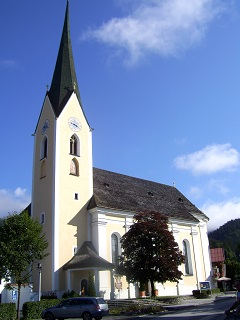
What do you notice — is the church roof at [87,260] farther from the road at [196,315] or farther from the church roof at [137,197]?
the road at [196,315]

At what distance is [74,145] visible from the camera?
40094 mm

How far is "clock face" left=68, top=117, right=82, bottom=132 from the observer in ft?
132

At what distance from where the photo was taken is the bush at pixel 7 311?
2372 cm

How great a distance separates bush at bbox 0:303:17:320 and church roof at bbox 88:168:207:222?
1431cm

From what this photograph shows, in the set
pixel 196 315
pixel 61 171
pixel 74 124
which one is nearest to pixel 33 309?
pixel 196 315

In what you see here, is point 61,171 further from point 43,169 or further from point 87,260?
point 87,260

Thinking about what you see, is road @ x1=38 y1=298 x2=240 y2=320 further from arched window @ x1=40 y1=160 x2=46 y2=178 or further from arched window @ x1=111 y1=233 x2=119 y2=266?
arched window @ x1=40 y1=160 x2=46 y2=178

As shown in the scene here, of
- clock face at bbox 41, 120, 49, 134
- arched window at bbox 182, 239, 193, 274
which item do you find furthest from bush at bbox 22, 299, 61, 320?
arched window at bbox 182, 239, 193, 274

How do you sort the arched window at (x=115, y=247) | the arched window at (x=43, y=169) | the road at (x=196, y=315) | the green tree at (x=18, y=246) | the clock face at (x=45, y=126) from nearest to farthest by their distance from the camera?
the road at (x=196, y=315), the green tree at (x=18, y=246), the arched window at (x=115, y=247), the arched window at (x=43, y=169), the clock face at (x=45, y=126)

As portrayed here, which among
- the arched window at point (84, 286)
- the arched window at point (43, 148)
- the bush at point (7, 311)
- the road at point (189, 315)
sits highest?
the arched window at point (43, 148)

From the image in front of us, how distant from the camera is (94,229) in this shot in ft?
120

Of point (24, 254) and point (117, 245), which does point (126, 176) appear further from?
point (24, 254)

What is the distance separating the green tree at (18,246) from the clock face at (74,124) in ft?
46.4

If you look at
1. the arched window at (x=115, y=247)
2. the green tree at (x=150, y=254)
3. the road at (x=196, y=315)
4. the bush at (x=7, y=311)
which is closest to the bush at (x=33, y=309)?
the bush at (x=7, y=311)
